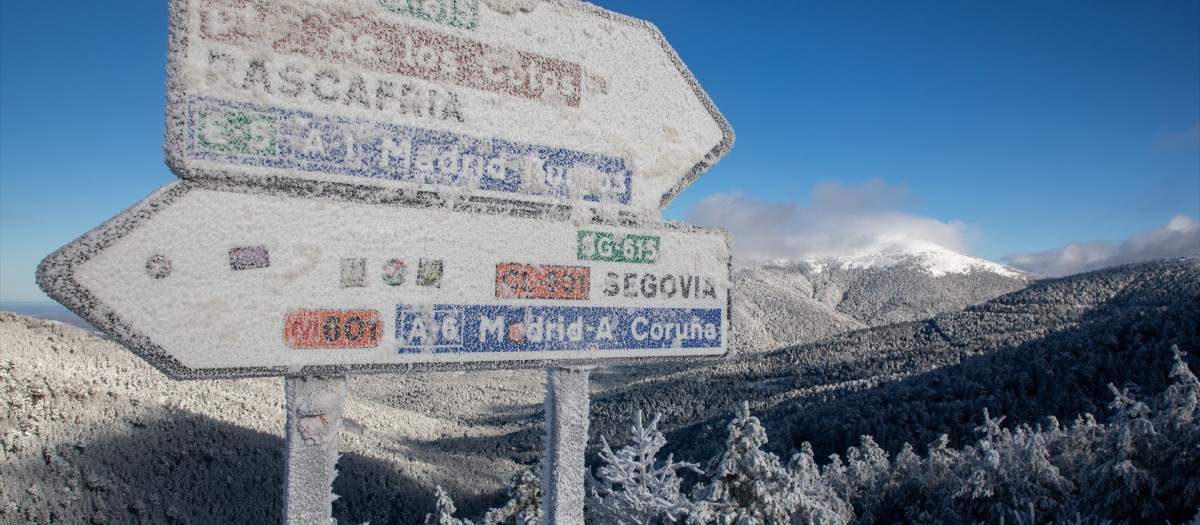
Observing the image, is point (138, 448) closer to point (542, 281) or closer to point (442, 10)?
point (542, 281)

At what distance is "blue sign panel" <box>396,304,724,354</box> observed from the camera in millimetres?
3139

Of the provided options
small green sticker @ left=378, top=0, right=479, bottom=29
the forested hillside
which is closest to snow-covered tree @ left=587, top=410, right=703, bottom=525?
small green sticker @ left=378, top=0, right=479, bottom=29

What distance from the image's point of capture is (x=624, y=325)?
364 centimetres

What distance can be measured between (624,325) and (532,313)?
2.08 ft

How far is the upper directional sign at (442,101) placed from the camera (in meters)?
2.84

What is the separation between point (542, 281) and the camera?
3377 mm

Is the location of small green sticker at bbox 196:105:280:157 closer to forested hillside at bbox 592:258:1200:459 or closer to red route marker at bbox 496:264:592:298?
red route marker at bbox 496:264:592:298

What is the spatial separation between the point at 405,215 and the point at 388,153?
0.37m

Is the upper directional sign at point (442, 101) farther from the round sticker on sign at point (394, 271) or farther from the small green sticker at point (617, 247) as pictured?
the round sticker on sign at point (394, 271)

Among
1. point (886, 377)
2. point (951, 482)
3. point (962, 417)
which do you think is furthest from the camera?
point (886, 377)

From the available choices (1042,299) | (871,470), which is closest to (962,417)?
(871,470)

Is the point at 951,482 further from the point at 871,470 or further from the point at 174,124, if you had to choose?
the point at 174,124

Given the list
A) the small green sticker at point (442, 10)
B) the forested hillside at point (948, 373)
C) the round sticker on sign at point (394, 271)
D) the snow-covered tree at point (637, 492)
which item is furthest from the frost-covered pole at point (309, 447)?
the forested hillside at point (948, 373)

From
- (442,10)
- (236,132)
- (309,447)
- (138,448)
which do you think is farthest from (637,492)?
(138,448)
